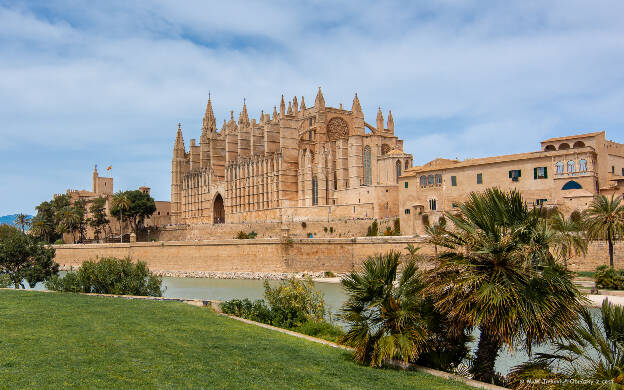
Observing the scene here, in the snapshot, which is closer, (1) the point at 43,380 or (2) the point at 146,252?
(1) the point at 43,380

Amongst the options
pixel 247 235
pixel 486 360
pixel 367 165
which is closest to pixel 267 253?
pixel 247 235

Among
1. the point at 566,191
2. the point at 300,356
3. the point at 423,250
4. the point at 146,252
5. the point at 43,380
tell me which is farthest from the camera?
the point at 146,252

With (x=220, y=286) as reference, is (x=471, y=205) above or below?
above

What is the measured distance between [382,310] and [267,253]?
33795 mm

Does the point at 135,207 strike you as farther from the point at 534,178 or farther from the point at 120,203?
the point at 534,178

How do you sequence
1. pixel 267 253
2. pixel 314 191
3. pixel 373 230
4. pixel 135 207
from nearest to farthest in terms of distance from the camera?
pixel 267 253 → pixel 373 230 → pixel 314 191 → pixel 135 207

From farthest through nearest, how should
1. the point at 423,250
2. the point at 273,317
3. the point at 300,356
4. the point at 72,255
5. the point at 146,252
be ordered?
the point at 72,255
the point at 146,252
the point at 423,250
the point at 273,317
the point at 300,356

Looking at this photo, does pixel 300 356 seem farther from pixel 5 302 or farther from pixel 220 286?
pixel 220 286

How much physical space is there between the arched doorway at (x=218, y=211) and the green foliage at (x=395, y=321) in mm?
63511

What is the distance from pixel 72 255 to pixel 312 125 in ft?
90.2

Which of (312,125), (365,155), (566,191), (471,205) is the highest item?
(312,125)

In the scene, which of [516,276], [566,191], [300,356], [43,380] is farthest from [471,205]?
[566,191]

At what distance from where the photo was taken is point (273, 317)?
15.3 m

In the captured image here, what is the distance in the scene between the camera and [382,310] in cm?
1018
